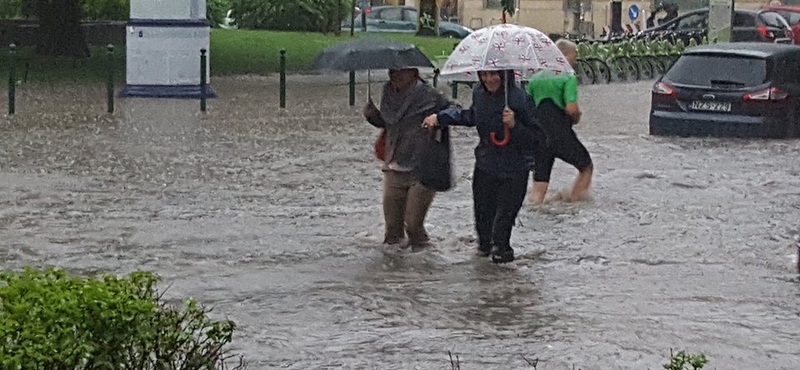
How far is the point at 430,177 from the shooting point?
10.9 m

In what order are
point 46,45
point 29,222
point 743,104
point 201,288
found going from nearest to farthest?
point 201,288, point 29,222, point 743,104, point 46,45

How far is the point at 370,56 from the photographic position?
36.0 ft

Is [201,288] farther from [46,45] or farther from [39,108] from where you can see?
[46,45]

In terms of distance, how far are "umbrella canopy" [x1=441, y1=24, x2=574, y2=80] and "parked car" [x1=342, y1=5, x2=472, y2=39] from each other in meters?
46.2

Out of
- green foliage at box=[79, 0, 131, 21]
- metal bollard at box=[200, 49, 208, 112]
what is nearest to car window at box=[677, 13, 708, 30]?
green foliage at box=[79, 0, 131, 21]

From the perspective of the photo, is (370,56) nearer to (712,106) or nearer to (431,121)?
(431,121)

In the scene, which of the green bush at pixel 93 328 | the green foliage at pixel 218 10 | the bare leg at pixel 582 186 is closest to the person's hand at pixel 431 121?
the bare leg at pixel 582 186

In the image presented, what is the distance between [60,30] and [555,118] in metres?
22.8

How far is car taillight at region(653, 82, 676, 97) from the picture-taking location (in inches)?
813

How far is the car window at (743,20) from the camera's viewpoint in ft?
130

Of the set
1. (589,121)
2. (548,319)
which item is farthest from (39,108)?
(548,319)

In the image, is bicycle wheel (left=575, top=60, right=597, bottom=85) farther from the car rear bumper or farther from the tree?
the car rear bumper

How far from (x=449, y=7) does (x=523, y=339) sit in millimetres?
67011

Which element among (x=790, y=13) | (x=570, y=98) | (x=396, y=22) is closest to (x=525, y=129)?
(x=570, y=98)
